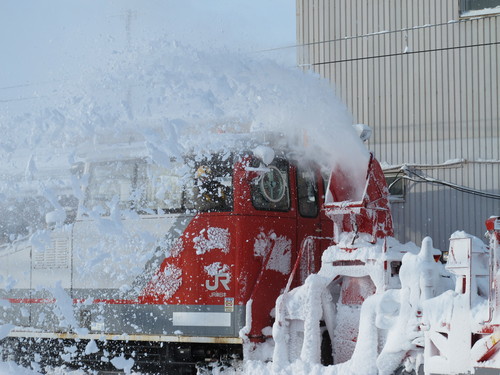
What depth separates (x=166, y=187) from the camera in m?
9.09

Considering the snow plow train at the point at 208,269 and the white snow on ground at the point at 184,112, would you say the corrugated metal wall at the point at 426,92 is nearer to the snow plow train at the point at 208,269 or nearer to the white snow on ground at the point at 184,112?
the snow plow train at the point at 208,269

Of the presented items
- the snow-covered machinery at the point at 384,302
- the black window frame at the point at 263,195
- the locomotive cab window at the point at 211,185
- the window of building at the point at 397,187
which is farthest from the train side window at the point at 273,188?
the window of building at the point at 397,187

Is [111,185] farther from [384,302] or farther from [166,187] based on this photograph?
[384,302]

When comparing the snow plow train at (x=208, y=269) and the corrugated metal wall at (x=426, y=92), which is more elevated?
the corrugated metal wall at (x=426, y=92)

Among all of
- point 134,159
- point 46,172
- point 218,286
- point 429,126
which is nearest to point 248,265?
point 218,286

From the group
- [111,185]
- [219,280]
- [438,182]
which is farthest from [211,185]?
[438,182]

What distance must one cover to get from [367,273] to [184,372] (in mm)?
2347

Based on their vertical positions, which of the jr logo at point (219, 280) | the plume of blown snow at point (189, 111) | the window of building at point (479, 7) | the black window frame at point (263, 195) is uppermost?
the window of building at point (479, 7)

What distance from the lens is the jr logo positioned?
8852 mm

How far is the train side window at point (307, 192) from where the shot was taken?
9555 millimetres

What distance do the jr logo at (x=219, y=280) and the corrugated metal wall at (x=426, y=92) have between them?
5.11 meters

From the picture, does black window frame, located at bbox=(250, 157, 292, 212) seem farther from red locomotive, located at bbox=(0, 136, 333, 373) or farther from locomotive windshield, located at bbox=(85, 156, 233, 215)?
locomotive windshield, located at bbox=(85, 156, 233, 215)

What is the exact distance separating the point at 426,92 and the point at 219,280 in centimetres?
587

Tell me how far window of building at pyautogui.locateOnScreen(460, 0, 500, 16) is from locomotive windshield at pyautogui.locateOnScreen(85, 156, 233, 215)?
5.93 metres
